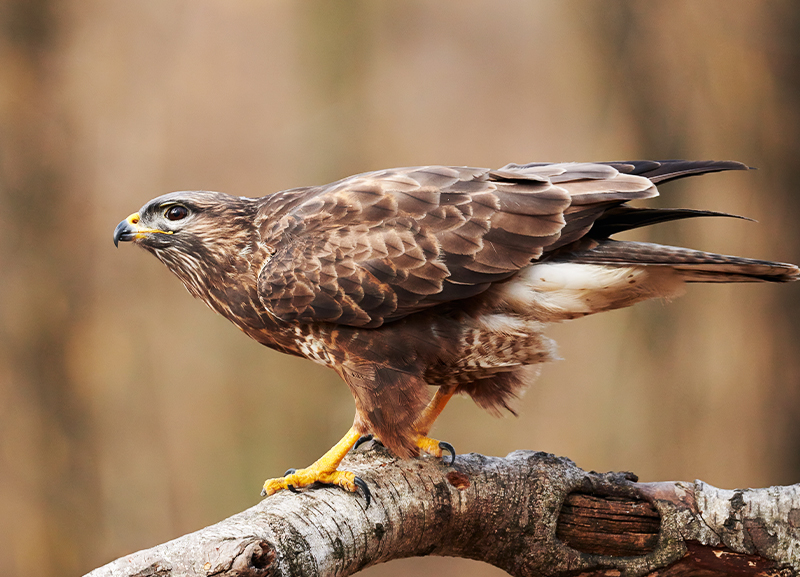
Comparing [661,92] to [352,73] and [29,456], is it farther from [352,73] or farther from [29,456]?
[29,456]

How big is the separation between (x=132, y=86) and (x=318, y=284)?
140 inches

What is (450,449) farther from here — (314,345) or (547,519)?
(314,345)

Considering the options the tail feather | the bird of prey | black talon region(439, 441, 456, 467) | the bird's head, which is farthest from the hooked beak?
the tail feather

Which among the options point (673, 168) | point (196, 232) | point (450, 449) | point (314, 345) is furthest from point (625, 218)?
point (196, 232)

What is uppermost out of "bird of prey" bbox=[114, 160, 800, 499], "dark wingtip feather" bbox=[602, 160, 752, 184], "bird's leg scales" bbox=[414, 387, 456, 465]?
"dark wingtip feather" bbox=[602, 160, 752, 184]

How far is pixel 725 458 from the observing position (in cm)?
524

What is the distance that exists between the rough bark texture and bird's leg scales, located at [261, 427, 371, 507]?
4cm

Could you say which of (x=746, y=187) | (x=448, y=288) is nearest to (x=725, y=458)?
(x=746, y=187)

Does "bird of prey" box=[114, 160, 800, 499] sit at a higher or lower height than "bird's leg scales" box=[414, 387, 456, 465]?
higher

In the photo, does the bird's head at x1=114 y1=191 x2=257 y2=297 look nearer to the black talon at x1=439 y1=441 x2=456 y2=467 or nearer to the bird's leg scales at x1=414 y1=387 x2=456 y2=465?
the bird's leg scales at x1=414 y1=387 x2=456 y2=465

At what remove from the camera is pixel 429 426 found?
9.26 ft

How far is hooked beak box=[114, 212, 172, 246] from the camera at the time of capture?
2.64m

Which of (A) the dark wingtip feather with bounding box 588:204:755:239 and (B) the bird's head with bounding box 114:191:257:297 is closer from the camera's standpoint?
(A) the dark wingtip feather with bounding box 588:204:755:239

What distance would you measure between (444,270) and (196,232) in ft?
3.19
